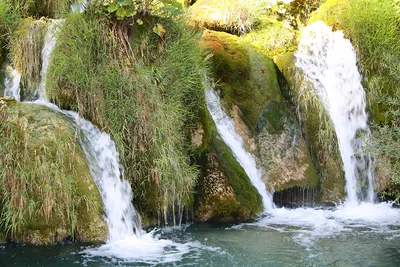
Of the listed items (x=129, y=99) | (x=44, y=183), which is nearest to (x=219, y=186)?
(x=129, y=99)

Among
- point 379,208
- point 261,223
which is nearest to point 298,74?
point 379,208

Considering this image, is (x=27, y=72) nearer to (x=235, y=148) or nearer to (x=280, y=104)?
(x=235, y=148)

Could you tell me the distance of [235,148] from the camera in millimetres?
7445

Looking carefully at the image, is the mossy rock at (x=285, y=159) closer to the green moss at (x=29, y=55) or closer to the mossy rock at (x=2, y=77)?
the green moss at (x=29, y=55)

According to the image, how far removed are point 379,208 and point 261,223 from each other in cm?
219

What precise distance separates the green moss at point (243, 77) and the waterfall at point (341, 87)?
80 cm

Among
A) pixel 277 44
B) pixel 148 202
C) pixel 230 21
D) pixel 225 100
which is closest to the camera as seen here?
pixel 148 202

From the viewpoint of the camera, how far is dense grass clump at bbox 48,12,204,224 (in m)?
5.90

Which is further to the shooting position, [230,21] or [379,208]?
[230,21]

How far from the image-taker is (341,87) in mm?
8688

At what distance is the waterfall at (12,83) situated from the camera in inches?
262

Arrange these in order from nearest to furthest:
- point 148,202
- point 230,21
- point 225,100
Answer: point 148,202 → point 225,100 → point 230,21

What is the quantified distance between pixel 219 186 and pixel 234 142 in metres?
1.06

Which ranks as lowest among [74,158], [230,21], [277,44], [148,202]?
[148,202]
